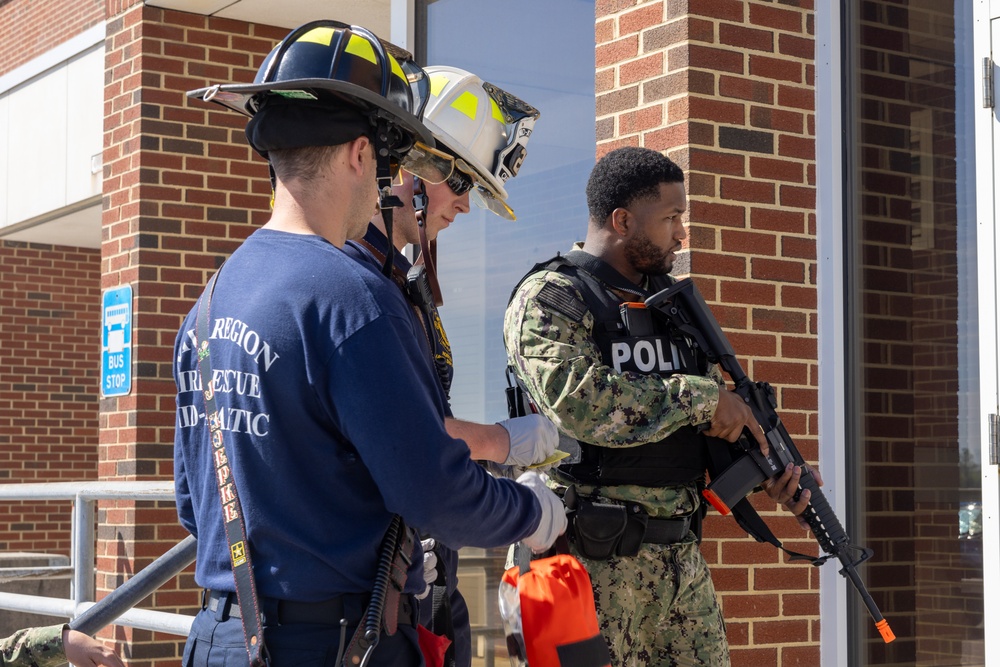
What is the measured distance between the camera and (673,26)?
4.46m

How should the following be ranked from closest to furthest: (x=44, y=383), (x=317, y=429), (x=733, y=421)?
(x=317, y=429), (x=733, y=421), (x=44, y=383)

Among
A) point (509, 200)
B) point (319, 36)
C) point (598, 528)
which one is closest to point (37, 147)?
point (509, 200)

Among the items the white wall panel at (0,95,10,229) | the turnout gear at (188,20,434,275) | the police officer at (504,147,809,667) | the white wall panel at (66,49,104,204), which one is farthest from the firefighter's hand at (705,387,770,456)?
the white wall panel at (0,95,10,229)

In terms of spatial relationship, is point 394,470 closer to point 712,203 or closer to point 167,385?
point 712,203

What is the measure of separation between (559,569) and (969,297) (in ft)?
7.17

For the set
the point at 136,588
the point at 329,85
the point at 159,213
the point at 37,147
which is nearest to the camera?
the point at 329,85

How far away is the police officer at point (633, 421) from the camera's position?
3459mm

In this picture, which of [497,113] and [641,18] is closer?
A: [497,113]

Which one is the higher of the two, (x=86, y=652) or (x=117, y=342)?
(x=117, y=342)

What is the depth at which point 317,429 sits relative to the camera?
210 cm

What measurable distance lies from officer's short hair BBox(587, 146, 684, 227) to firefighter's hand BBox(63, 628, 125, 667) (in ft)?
5.94

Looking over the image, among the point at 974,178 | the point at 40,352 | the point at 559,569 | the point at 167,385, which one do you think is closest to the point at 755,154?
the point at 974,178

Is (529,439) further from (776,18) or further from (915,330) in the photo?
(776,18)

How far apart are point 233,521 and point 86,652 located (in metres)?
1.12
